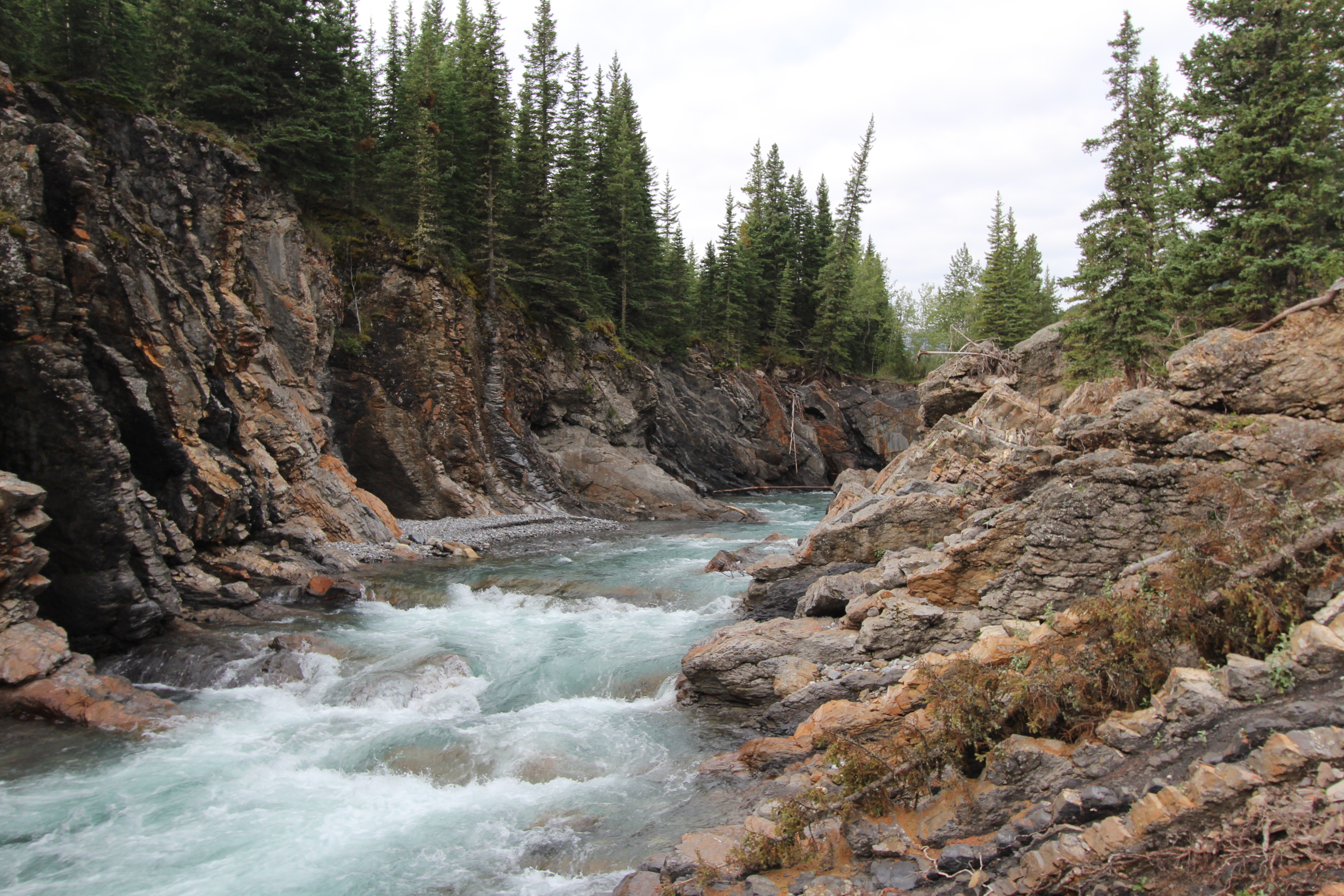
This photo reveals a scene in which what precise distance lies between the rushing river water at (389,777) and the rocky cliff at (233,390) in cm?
387

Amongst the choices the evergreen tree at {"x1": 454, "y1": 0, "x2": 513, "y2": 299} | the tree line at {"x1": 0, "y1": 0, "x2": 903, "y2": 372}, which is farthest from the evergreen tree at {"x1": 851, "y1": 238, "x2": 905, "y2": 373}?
the evergreen tree at {"x1": 454, "y1": 0, "x2": 513, "y2": 299}

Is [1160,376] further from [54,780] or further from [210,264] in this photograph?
[210,264]

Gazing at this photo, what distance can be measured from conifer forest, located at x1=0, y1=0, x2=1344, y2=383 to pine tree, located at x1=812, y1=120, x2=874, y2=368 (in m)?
0.21

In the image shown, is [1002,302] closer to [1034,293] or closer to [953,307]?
[1034,293]

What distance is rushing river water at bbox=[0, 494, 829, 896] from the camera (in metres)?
6.66

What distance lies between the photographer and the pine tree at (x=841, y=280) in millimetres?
49000

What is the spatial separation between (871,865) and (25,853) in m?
8.45

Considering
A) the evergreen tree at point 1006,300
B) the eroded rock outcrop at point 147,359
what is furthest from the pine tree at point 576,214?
the evergreen tree at point 1006,300

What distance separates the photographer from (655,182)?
151 ft

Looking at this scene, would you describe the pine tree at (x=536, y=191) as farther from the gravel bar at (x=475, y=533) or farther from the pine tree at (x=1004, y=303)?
the pine tree at (x=1004, y=303)

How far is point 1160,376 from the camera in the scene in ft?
36.0

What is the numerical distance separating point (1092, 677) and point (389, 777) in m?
8.11

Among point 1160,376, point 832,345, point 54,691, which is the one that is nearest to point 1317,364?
point 1160,376

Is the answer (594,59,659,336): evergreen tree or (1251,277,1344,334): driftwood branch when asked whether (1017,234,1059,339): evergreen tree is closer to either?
(594,59,659,336): evergreen tree
